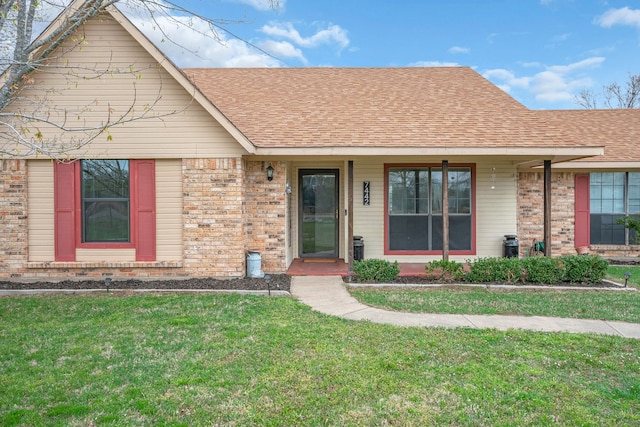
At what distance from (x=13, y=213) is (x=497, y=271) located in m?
9.75

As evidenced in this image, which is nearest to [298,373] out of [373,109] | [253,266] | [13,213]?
[253,266]

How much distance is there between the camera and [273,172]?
29.7 feet

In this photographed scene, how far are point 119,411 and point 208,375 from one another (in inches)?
32.1

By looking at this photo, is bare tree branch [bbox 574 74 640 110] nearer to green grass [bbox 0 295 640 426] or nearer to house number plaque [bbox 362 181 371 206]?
house number plaque [bbox 362 181 371 206]

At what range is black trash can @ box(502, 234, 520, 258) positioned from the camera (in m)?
10.1

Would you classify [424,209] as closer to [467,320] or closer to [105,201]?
[467,320]

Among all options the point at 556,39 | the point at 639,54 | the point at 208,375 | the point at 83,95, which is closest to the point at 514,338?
the point at 208,375

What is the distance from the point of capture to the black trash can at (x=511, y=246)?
398 inches

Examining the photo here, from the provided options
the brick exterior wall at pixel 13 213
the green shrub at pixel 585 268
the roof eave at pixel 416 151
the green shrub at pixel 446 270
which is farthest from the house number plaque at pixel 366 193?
the brick exterior wall at pixel 13 213

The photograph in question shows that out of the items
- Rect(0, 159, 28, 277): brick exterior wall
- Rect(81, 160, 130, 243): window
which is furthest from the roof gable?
Rect(0, 159, 28, 277): brick exterior wall

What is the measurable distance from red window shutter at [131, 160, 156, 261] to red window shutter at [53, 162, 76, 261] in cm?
121

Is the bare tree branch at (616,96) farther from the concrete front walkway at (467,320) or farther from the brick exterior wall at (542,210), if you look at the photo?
the concrete front walkway at (467,320)

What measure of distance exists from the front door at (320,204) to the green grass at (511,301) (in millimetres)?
3460

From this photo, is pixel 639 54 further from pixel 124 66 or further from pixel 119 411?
pixel 119 411
